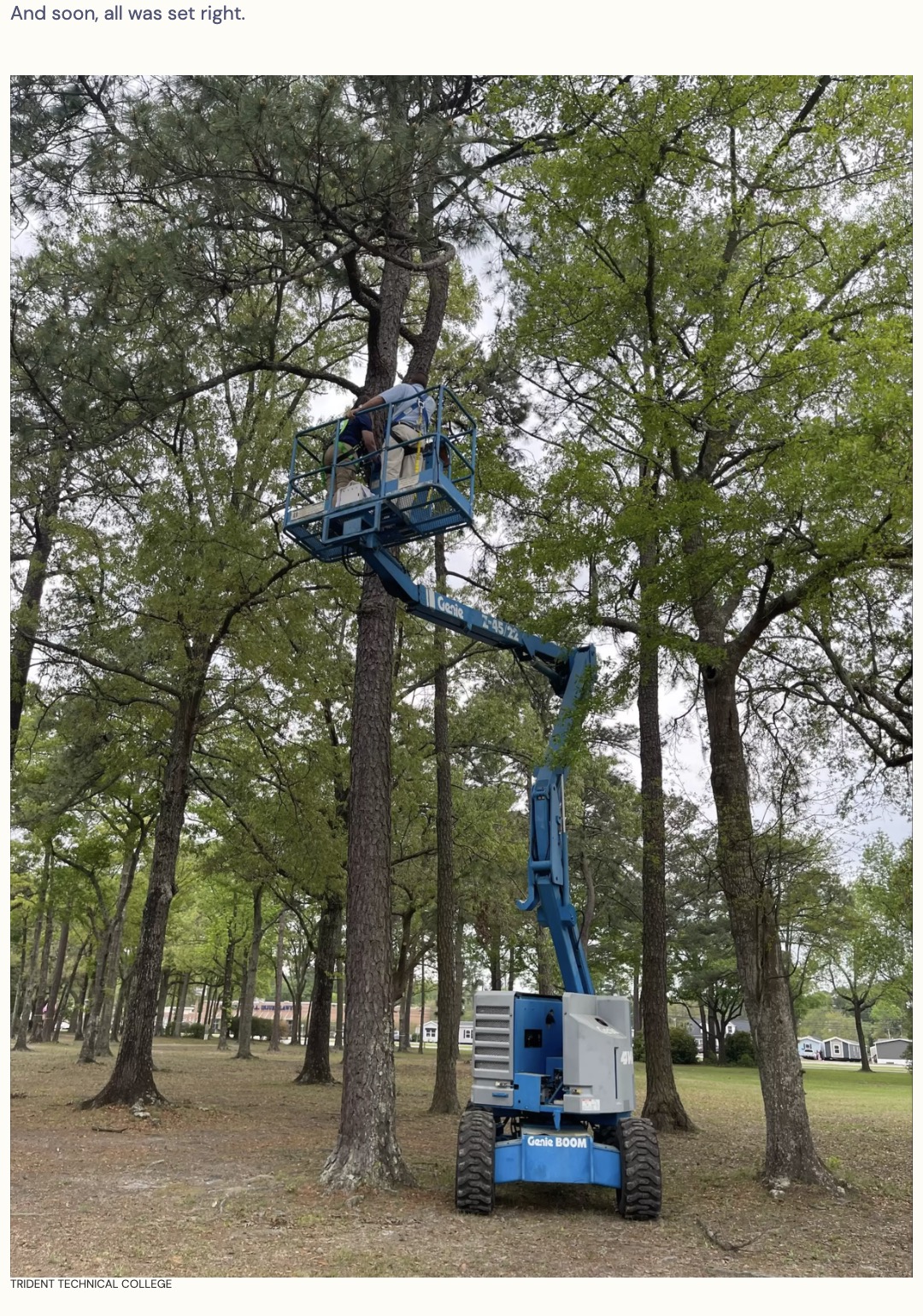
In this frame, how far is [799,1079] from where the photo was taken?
9.67m

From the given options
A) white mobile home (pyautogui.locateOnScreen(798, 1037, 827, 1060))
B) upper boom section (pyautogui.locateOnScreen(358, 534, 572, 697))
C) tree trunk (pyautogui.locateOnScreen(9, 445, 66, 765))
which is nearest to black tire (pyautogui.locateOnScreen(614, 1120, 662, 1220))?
upper boom section (pyautogui.locateOnScreen(358, 534, 572, 697))

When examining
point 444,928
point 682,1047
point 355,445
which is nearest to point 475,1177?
point 355,445

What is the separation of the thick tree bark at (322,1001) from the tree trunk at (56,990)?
619 inches

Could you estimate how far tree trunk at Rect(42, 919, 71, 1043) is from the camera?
37031 mm

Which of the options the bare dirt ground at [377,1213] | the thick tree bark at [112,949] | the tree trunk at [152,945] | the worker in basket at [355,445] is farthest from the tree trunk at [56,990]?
the worker in basket at [355,445]

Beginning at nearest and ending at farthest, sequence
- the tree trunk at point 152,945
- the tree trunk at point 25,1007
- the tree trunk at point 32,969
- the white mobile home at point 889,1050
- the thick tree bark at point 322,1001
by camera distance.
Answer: the tree trunk at point 152,945, the thick tree bark at point 322,1001, the tree trunk at point 32,969, the tree trunk at point 25,1007, the white mobile home at point 889,1050

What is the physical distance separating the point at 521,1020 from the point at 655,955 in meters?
6.72

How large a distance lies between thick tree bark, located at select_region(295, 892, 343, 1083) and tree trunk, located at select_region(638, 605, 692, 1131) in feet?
29.1

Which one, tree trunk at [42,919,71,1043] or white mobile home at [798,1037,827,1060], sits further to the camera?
white mobile home at [798,1037,827,1060]

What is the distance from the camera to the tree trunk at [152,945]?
14.8 m

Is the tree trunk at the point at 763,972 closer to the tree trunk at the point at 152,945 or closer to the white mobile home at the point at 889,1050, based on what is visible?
the tree trunk at the point at 152,945

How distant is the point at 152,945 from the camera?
1498 cm

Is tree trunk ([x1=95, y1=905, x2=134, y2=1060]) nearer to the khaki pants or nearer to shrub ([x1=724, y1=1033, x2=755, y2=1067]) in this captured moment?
the khaki pants

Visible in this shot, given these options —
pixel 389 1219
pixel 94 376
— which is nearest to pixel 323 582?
pixel 94 376
